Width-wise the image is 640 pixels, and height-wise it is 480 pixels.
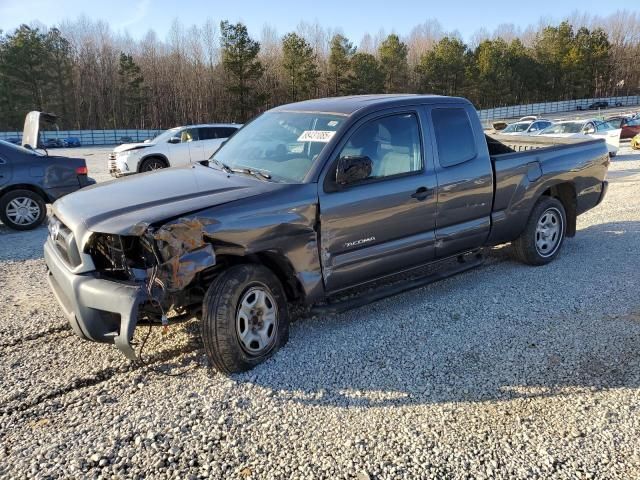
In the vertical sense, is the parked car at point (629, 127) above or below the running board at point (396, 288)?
above

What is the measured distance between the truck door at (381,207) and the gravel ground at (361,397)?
1.82 feet

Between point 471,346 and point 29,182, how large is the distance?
764 centimetres

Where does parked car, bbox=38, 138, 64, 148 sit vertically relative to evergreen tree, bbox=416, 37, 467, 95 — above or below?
below

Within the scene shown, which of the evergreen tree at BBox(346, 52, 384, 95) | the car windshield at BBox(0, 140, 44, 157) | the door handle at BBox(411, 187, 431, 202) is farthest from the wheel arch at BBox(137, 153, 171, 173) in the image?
the evergreen tree at BBox(346, 52, 384, 95)

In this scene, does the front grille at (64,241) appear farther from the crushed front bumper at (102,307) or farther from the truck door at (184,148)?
the truck door at (184,148)

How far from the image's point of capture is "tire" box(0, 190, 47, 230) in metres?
8.33

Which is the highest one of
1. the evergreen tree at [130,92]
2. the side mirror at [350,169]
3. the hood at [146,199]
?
the evergreen tree at [130,92]

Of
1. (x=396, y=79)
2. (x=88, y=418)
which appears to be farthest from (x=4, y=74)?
(x=88, y=418)

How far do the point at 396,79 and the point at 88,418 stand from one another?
69843 millimetres

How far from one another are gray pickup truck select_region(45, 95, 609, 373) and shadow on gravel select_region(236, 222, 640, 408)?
0.89 feet

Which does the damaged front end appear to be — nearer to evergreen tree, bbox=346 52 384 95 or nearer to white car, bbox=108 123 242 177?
white car, bbox=108 123 242 177

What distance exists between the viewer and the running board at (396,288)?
13.4ft

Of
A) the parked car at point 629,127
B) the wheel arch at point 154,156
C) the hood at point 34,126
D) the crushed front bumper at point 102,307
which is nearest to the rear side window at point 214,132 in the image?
the wheel arch at point 154,156

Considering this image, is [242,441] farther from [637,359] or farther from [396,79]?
[396,79]
